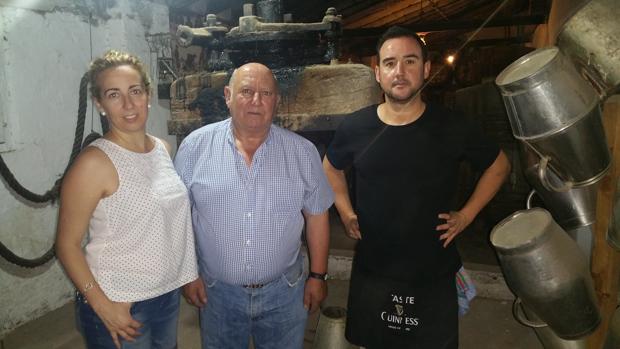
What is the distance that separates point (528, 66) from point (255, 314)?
6.07ft

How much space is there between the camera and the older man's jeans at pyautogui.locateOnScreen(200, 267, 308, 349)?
6.64ft

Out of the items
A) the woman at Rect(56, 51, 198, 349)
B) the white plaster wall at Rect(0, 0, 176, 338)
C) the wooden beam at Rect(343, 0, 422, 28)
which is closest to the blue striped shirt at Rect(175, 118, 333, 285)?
the woman at Rect(56, 51, 198, 349)

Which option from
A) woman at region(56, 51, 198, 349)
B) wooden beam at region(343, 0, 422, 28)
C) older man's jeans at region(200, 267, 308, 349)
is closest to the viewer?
woman at region(56, 51, 198, 349)

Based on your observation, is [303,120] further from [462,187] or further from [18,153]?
[462,187]

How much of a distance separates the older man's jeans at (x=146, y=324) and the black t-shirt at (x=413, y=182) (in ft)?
3.33

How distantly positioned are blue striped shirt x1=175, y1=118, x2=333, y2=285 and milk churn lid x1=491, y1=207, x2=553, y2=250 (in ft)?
3.33

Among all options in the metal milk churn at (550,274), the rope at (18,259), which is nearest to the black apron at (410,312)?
the metal milk churn at (550,274)

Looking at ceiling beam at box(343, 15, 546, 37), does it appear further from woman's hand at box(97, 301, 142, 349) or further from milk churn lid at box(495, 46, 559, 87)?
woman's hand at box(97, 301, 142, 349)

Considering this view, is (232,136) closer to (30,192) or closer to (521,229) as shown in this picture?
(521,229)

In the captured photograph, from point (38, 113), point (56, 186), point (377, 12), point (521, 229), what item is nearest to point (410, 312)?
point (521, 229)

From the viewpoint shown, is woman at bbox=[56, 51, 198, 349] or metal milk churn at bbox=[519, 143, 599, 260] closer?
woman at bbox=[56, 51, 198, 349]

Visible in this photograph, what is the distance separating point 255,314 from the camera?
2041 mm

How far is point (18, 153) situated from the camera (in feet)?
11.1

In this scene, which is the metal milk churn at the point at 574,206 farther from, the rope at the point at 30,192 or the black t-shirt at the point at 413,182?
the rope at the point at 30,192
